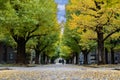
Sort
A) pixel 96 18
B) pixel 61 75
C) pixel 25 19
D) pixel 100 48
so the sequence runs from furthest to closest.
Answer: pixel 100 48 < pixel 96 18 < pixel 25 19 < pixel 61 75

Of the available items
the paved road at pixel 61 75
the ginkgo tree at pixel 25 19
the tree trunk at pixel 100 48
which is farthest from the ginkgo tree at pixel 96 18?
the paved road at pixel 61 75

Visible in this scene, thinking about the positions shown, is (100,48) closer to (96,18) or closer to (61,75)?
(96,18)

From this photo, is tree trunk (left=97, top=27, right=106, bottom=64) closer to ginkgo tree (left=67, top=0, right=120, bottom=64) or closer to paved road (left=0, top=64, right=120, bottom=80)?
ginkgo tree (left=67, top=0, right=120, bottom=64)

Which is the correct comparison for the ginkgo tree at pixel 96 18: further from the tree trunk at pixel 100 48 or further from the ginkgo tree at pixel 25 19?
the ginkgo tree at pixel 25 19

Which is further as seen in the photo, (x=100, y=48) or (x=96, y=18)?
(x=100, y=48)

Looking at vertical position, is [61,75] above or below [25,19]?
below

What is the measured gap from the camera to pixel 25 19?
31734 mm

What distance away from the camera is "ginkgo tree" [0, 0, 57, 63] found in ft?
105

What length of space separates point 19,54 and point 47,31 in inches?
167

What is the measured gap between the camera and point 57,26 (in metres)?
39.8

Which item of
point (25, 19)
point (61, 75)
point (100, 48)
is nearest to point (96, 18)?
point (100, 48)

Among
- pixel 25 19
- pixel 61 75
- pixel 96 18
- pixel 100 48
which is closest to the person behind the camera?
pixel 61 75

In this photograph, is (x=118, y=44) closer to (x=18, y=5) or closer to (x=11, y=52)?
(x=18, y=5)

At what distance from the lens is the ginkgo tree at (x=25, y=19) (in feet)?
105
